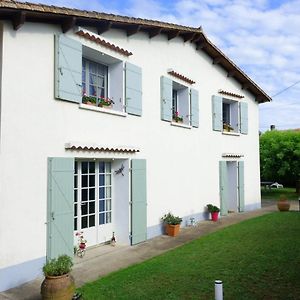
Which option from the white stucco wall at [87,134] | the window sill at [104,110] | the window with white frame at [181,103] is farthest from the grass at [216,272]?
the window with white frame at [181,103]

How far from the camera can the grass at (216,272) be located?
5.96 meters

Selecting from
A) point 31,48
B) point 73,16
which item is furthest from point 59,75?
point 73,16

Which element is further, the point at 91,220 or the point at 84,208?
the point at 91,220

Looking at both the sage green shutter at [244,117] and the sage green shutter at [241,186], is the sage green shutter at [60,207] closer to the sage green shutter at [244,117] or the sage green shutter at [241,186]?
the sage green shutter at [241,186]

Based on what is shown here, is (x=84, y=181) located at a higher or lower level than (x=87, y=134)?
lower

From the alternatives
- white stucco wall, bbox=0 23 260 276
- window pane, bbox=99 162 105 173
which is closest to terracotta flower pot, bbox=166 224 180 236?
white stucco wall, bbox=0 23 260 276

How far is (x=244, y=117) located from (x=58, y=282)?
41.2 ft

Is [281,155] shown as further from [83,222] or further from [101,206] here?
[83,222]

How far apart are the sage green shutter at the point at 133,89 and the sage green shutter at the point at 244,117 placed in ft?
23.9

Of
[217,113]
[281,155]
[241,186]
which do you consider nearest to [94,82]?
[217,113]

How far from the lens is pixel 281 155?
2272 cm

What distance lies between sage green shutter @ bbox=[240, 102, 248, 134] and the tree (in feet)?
24.7

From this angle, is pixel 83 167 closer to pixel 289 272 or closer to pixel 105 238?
pixel 105 238

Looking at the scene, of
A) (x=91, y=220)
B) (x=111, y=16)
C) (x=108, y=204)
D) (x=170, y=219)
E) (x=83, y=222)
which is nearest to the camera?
(x=111, y=16)
